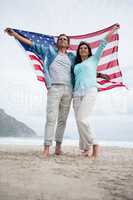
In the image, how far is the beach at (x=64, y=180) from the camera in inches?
74.8

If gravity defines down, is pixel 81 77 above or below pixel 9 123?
above

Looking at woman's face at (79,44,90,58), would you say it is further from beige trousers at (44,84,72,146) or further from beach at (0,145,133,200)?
beach at (0,145,133,200)

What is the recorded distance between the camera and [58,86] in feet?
12.1

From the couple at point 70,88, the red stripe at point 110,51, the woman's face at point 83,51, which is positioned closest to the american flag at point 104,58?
the red stripe at point 110,51

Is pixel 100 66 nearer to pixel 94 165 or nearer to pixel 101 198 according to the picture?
pixel 94 165

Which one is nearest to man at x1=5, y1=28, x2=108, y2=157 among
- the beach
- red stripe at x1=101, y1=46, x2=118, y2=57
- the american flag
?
the american flag

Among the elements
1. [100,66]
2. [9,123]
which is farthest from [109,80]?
[9,123]

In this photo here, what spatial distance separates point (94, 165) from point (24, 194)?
1229 millimetres

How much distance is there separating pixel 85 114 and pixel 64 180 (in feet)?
4.48

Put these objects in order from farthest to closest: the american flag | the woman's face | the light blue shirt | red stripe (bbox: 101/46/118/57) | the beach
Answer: red stripe (bbox: 101/46/118/57)
the american flag
the woman's face
the light blue shirt
the beach

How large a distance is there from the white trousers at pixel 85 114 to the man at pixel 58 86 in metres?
0.16

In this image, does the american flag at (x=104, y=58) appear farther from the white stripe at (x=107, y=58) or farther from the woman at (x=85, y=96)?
the woman at (x=85, y=96)

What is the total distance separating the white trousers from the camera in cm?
359

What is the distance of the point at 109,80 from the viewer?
4.32m
